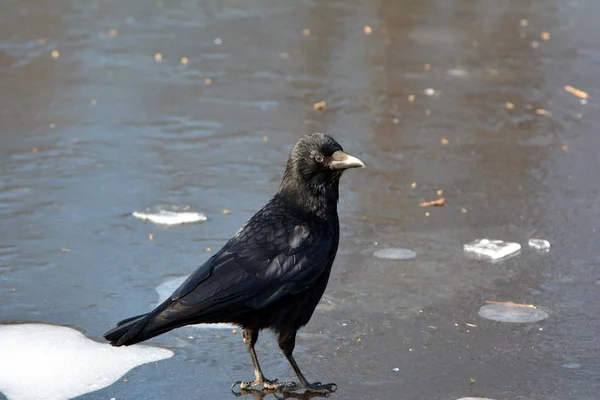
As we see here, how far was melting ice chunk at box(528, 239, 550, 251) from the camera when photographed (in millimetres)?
6570

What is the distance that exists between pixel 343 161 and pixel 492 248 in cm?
195

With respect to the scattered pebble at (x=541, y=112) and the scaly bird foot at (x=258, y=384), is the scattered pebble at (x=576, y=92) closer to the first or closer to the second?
the scattered pebble at (x=541, y=112)

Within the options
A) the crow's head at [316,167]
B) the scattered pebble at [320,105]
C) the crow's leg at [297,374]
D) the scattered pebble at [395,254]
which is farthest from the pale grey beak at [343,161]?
the scattered pebble at [320,105]

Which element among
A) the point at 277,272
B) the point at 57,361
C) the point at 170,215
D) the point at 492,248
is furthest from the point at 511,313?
the point at 170,215

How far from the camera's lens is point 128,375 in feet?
16.1

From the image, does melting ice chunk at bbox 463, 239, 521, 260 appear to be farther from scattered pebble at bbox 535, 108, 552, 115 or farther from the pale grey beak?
scattered pebble at bbox 535, 108, 552, 115

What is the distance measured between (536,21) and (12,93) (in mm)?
6680

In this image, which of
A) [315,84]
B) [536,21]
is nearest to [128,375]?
[315,84]

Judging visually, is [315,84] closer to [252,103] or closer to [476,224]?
[252,103]

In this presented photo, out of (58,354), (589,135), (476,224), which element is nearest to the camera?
(58,354)

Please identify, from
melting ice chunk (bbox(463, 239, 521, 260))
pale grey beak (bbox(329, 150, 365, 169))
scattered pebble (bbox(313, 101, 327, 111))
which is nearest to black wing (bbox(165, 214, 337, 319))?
pale grey beak (bbox(329, 150, 365, 169))

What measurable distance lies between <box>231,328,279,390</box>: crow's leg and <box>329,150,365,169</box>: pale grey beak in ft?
2.91

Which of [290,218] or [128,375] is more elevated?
[290,218]

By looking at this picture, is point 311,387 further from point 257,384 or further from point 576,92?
point 576,92
